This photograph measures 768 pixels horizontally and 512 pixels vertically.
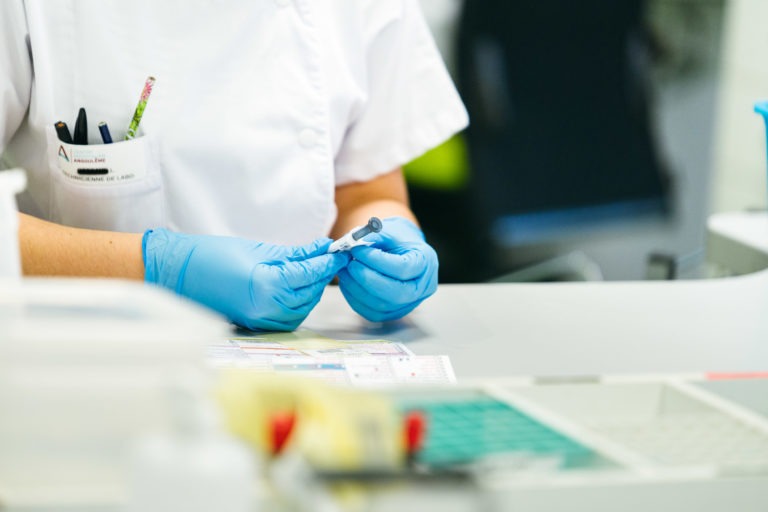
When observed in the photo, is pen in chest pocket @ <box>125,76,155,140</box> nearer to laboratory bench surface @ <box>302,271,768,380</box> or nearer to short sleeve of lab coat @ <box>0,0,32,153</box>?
short sleeve of lab coat @ <box>0,0,32,153</box>

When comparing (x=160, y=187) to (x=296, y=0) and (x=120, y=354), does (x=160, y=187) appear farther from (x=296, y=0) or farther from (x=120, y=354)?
(x=120, y=354)

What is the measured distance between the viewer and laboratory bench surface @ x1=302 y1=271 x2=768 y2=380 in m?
1.31

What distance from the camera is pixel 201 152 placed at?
5.09 feet

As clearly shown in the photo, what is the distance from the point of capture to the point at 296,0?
160cm

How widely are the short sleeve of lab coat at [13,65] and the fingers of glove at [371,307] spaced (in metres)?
0.59

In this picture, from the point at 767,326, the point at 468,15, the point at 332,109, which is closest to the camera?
the point at 767,326

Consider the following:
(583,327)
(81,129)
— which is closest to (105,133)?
(81,129)

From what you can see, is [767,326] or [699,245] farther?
[699,245]

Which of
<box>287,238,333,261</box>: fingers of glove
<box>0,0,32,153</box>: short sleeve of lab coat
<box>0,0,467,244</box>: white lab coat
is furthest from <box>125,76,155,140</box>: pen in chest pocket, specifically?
<box>287,238,333,261</box>: fingers of glove

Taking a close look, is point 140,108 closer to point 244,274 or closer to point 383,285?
point 244,274

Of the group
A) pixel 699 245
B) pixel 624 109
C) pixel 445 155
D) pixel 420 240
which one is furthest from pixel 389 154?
pixel 699 245

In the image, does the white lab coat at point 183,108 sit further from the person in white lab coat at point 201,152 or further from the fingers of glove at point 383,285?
the fingers of glove at point 383,285

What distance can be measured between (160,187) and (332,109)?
334mm

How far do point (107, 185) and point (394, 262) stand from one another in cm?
48
